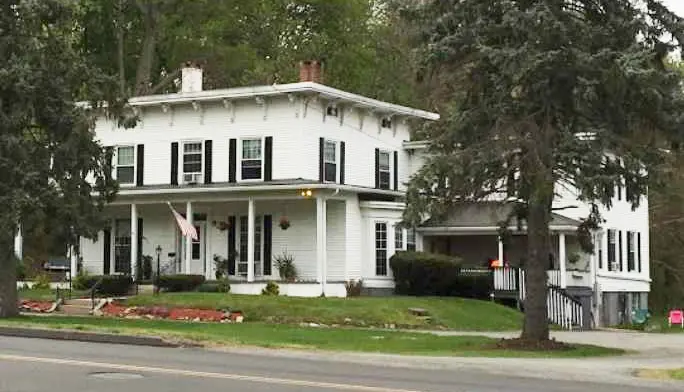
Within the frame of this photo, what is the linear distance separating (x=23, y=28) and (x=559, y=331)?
19.0m

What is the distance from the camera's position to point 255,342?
20828 mm

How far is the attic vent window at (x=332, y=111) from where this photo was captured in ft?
118

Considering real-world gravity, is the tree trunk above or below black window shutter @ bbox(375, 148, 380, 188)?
below

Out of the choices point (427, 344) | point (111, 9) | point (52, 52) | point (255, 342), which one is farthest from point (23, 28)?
point (111, 9)

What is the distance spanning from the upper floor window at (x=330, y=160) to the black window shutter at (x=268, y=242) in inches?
118

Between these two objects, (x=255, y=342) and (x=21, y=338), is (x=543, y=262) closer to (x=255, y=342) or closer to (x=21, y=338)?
(x=255, y=342)

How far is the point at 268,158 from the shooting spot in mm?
35500

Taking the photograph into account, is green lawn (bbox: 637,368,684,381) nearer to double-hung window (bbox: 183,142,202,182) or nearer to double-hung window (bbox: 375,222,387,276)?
double-hung window (bbox: 375,222,387,276)

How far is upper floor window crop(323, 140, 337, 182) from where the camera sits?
117 feet

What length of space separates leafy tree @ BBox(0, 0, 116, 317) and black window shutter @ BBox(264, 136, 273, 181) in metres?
7.92

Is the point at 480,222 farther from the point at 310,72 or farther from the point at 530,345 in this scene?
the point at 530,345

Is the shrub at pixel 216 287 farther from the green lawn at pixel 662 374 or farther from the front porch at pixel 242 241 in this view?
the green lawn at pixel 662 374

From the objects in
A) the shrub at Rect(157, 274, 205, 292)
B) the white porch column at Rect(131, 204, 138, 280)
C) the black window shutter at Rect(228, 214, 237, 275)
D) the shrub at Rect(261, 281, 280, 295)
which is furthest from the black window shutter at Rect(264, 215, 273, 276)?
the white porch column at Rect(131, 204, 138, 280)

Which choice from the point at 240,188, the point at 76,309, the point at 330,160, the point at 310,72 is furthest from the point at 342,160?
the point at 76,309
